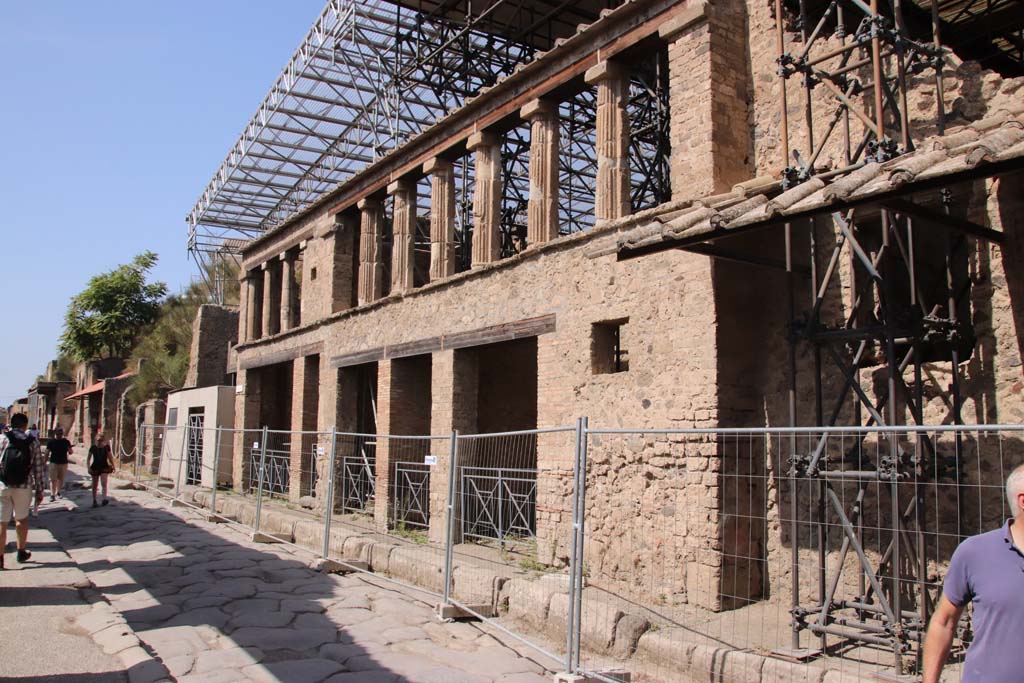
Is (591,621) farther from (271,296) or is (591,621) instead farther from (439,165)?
(271,296)

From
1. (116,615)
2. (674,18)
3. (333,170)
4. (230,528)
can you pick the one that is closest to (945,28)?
(674,18)

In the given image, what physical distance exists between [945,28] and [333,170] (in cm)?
2171

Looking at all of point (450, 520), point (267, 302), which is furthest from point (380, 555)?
point (267, 302)

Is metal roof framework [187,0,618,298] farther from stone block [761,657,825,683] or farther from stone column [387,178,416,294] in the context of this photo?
stone block [761,657,825,683]

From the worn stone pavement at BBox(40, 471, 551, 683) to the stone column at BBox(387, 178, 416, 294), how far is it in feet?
18.5

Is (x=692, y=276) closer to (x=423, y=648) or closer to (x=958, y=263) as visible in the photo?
(x=958, y=263)

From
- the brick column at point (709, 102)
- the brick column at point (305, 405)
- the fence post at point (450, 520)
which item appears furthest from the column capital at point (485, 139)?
the brick column at point (305, 405)

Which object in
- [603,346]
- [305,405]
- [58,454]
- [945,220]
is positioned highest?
[945,220]

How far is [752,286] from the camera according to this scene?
8367mm

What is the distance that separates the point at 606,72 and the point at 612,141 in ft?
2.84

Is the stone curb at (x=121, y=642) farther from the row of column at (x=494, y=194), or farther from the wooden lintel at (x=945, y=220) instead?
the row of column at (x=494, y=194)

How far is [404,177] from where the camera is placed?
1497cm

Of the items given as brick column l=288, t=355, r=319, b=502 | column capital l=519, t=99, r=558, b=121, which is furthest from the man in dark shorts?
column capital l=519, t=99, r=558, b=121

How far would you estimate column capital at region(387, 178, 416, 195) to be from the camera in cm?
1508
